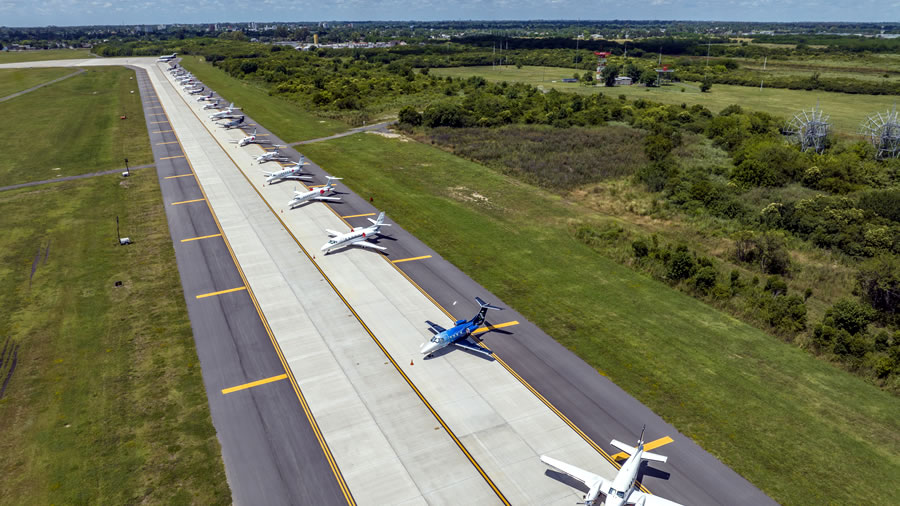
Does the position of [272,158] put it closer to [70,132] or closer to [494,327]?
[70,132]

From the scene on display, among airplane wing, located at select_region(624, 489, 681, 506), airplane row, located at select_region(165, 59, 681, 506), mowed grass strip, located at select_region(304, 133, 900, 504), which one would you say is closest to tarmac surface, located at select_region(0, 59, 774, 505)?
airplane row, located at select_region(165, 59, 681, 506)

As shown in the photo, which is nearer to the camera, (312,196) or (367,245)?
(367,245)

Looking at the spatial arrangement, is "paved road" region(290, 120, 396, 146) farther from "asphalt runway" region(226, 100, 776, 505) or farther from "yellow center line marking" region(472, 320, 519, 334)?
"yellow center line marking" region(472, 320, 519, 334)

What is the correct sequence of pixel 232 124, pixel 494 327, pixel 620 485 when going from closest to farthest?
1. pixel 620 485
2. pixel 494 327
3. pixel 232 124

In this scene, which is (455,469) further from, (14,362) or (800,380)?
(14,362)

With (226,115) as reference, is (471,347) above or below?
below

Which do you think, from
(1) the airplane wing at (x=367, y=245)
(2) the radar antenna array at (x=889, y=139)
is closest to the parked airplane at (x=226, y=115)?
(1) the airplane wing at (x=367, y=245)

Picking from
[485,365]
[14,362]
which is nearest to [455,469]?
[485,365]

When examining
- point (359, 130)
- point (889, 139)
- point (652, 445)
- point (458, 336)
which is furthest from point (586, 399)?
point (359, 130)
